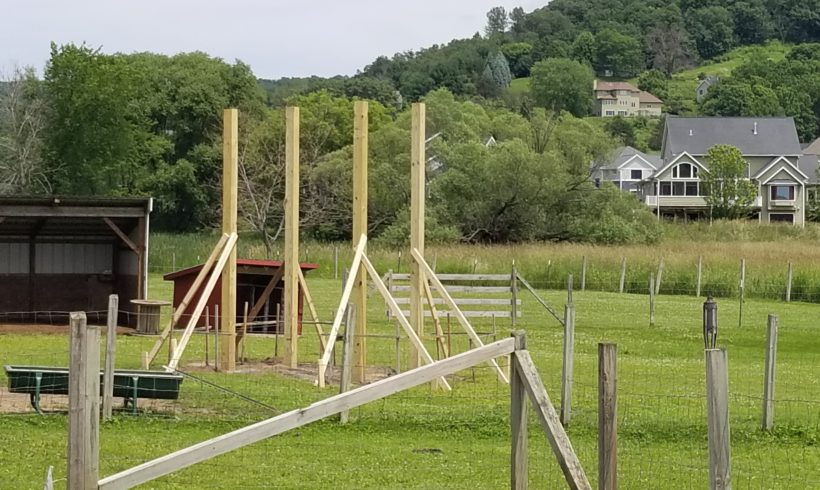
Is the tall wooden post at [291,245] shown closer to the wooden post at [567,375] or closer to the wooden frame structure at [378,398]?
the wooden post at [567,375]

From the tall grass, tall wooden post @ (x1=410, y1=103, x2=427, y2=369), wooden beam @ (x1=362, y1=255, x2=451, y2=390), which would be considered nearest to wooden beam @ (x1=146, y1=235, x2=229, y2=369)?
Result: wooden beam @ (x1=362, y1=255, x2=451, y2=390)

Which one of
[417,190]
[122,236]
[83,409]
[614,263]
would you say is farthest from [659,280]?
[83,409]

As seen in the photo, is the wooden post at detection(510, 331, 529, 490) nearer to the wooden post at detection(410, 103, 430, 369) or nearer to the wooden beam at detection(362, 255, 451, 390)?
the wooden beam at detection(362, 255, 451, 390)

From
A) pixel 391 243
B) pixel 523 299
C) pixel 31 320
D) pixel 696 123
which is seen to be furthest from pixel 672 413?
pixel 696 123

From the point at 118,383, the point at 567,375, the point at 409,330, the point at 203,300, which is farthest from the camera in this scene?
the point at 203,300

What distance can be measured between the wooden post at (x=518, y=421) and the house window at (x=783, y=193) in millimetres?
103781

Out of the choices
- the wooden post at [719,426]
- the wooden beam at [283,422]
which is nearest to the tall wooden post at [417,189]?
the wooden beam at [283,422]

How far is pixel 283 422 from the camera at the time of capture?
8.47 meters

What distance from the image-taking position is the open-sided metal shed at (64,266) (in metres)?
34.3

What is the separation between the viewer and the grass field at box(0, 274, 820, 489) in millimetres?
13391

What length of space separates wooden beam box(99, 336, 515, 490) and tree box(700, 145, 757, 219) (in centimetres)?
9383

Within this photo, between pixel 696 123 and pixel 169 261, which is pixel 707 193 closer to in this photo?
pixel 696 123

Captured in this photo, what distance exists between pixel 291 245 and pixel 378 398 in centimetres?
1440

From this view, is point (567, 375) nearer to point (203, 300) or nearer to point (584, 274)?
point (203, 300)
